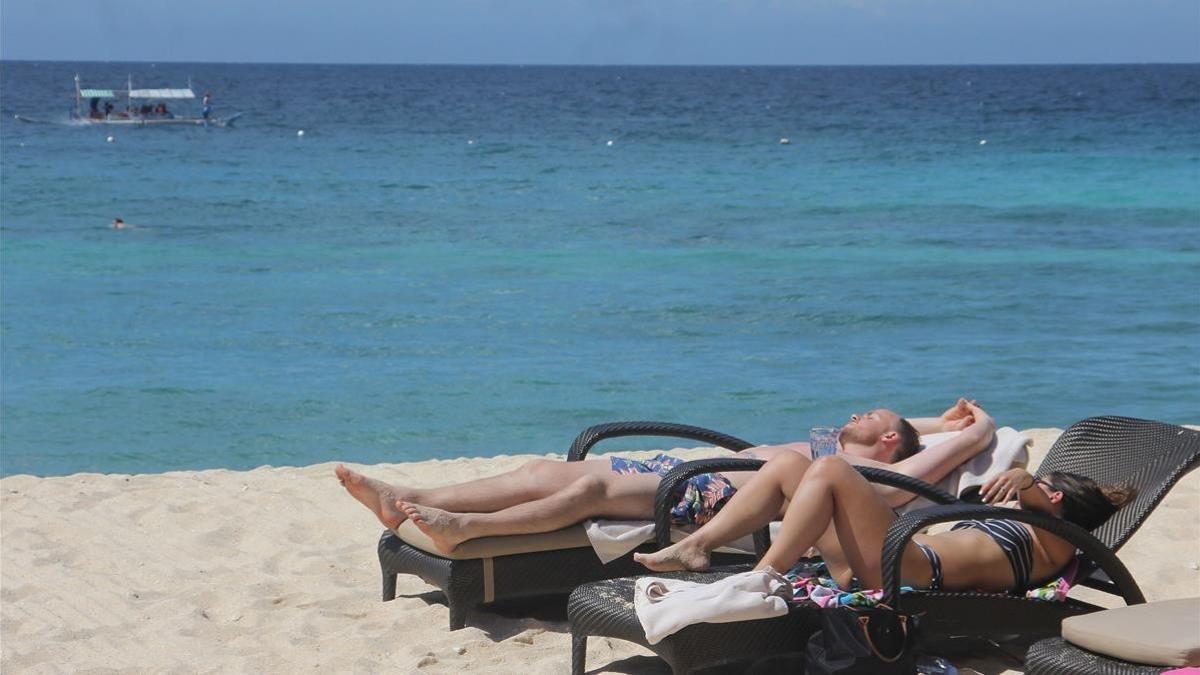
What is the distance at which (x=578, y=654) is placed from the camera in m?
3.77

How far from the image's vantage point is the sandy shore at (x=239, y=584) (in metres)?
4.12

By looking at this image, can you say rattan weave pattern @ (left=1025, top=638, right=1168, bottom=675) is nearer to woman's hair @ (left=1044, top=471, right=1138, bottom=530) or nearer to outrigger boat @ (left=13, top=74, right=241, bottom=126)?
woman's hair @ (left=1044, top=471, right=1138, bottom=530)

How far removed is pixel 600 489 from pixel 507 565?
0.38 meters

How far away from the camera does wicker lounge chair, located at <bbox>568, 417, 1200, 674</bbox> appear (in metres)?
3.54

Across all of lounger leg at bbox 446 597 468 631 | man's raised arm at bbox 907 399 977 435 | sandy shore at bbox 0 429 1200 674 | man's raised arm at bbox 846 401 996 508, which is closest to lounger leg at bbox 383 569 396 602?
sandy shore at bbox 0 429 1200 674

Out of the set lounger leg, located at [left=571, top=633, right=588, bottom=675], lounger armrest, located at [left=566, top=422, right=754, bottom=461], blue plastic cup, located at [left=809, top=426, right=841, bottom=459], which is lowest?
lounger leg, located at [left=571, top=633, right=588, bottom=675]

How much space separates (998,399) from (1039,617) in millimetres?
6238

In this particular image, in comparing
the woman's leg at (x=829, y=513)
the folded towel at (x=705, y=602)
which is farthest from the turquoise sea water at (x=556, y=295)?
the folded towel at (x=705, y=602)


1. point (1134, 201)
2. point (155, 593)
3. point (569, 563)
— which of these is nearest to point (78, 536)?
point (155, 593)

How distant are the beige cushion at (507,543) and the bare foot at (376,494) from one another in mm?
53

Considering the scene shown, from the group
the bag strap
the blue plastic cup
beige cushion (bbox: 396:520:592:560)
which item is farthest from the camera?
the blue plastic cup

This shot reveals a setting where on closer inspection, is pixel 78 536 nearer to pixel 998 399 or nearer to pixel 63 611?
pixel 63 611

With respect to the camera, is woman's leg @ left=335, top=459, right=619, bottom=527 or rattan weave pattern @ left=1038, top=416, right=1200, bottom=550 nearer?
rattan weave pattern @ left=1038, top=416, right=1200, bottom=550

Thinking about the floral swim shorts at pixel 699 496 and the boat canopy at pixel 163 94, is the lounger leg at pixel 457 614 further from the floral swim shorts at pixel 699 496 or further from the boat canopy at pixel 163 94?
the boat canopy at pixel 163 94
